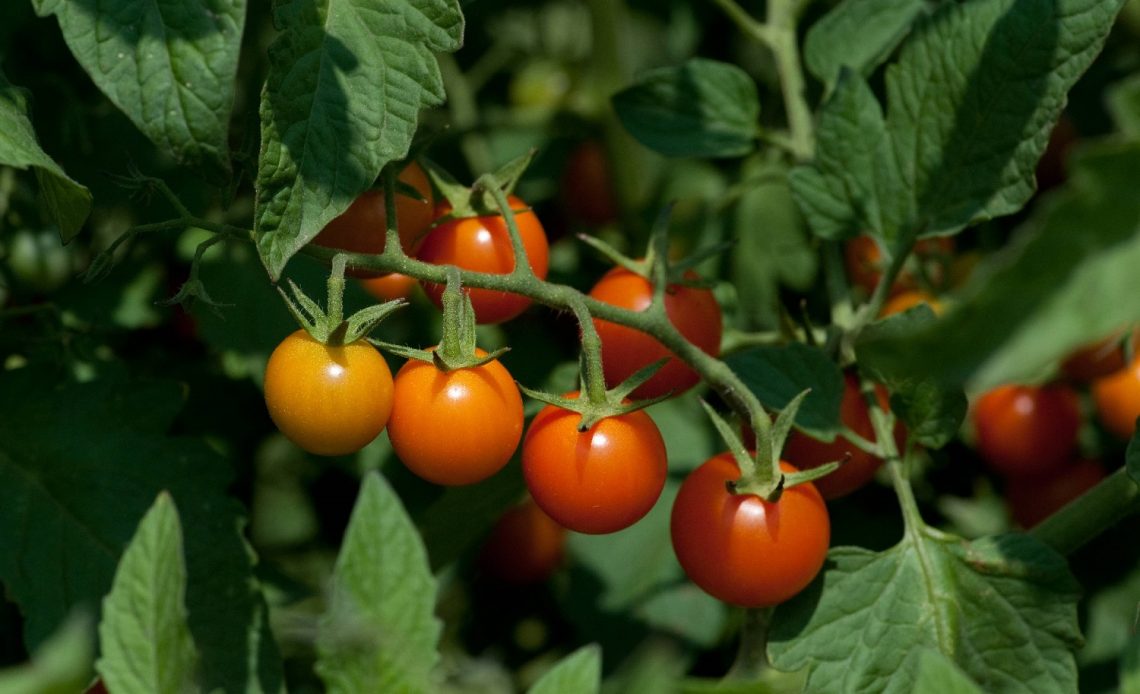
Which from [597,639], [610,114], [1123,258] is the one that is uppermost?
[1123,258]

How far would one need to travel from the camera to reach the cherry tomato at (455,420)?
90cm

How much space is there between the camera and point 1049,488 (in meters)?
1.36

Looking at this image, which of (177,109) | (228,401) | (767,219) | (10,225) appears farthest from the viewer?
(767,219)

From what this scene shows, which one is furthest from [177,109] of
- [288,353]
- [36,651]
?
[36,651]

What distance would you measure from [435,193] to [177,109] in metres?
0.33

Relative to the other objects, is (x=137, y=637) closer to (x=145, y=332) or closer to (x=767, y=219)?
(x=145, y=332)

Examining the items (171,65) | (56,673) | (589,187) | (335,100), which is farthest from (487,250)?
(589,187)

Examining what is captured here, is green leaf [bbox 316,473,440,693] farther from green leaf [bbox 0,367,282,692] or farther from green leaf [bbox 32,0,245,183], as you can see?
green leaf [bbox 0,367,282,692]

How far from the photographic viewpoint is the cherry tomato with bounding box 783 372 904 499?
107 cm

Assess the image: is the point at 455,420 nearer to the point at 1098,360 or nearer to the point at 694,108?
the point at 694,108

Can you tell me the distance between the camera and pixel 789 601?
102cm

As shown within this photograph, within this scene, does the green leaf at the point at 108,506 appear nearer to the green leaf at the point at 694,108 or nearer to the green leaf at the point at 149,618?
the green leaf at the point at 149,618

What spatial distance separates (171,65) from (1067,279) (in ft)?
1.94

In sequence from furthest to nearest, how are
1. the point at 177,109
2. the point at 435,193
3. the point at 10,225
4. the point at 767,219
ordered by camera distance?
the point at 767,219, the point at 10,225, the point at 435,193, the point at 177,109
